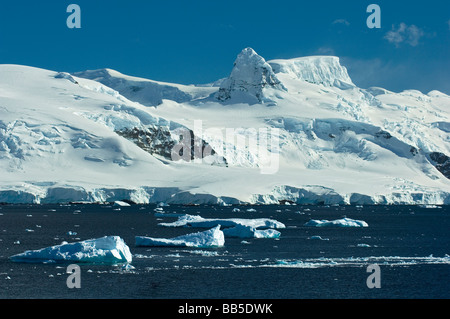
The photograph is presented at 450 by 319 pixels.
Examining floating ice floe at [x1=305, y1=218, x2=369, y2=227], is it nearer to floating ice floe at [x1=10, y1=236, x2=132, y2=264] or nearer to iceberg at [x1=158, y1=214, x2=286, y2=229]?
iceberg at [x1=158, y1=214, x2=286, y2=229]

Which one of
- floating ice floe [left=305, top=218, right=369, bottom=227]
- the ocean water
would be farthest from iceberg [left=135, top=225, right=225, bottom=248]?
floating ice floe [left=305, top=218, right=369, bottom=227]

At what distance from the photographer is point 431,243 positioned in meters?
78.4

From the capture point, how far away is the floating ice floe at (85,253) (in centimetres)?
5422

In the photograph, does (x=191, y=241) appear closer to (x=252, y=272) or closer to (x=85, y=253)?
(x=85, y=253)

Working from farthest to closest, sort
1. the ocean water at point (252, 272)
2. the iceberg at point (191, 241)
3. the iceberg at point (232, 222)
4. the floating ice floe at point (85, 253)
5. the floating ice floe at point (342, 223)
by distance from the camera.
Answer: the floating ice floe at point (342, 223) → the iceberg at point (232, 222) → the iceberg at point (191, 241) → the floating ice floe at point (85, 253) → the ocean water at point (252, 272)

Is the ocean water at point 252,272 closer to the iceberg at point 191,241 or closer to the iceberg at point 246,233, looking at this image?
the iceberg at point 191,241

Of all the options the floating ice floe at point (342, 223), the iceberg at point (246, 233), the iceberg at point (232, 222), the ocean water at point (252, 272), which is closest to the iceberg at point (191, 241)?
the ocean water at point (252, 272)

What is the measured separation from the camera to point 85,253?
5428cm

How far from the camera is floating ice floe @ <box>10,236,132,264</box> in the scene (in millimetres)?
54219

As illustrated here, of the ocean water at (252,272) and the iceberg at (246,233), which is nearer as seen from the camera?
the ocean water at (252,272)

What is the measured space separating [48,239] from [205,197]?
345 feet

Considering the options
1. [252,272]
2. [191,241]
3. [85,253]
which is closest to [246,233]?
[191,241]

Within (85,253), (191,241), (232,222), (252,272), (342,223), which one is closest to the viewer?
(252,272)

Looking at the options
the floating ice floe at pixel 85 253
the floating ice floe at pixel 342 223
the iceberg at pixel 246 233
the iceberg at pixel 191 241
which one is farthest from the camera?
the floating ice floe at pixel 342 223
